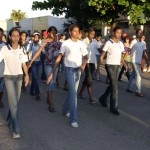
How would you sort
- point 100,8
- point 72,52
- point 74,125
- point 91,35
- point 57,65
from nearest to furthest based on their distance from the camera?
point 74,125, point 72,52, point 57,65, point 91,35, point 100,8

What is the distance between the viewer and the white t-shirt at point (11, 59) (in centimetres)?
580

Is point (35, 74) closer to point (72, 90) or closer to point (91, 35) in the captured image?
point (91, 35)

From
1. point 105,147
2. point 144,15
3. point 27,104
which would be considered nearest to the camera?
point 105,147

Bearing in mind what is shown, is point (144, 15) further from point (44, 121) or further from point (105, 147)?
point (105, 147)

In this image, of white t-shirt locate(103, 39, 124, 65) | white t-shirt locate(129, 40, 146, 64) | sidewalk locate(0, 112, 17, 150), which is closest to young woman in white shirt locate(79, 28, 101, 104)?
white t-shirt locate(129, 40, 146, 64)

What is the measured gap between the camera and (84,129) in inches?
252

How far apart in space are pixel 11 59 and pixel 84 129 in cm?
179

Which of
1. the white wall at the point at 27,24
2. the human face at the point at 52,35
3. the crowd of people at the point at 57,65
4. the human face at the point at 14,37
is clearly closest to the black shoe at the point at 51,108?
the crowd of people at the point at 57,65

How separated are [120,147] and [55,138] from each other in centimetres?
108

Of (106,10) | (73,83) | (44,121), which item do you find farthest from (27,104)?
(106,10)

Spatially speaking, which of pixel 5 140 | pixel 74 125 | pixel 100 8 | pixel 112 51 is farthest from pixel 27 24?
pixel 5 140

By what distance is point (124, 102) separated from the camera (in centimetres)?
914

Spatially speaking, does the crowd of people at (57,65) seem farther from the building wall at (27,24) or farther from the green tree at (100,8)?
the building wall at (27,24)

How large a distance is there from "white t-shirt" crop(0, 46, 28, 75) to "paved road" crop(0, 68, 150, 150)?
3.53ft
